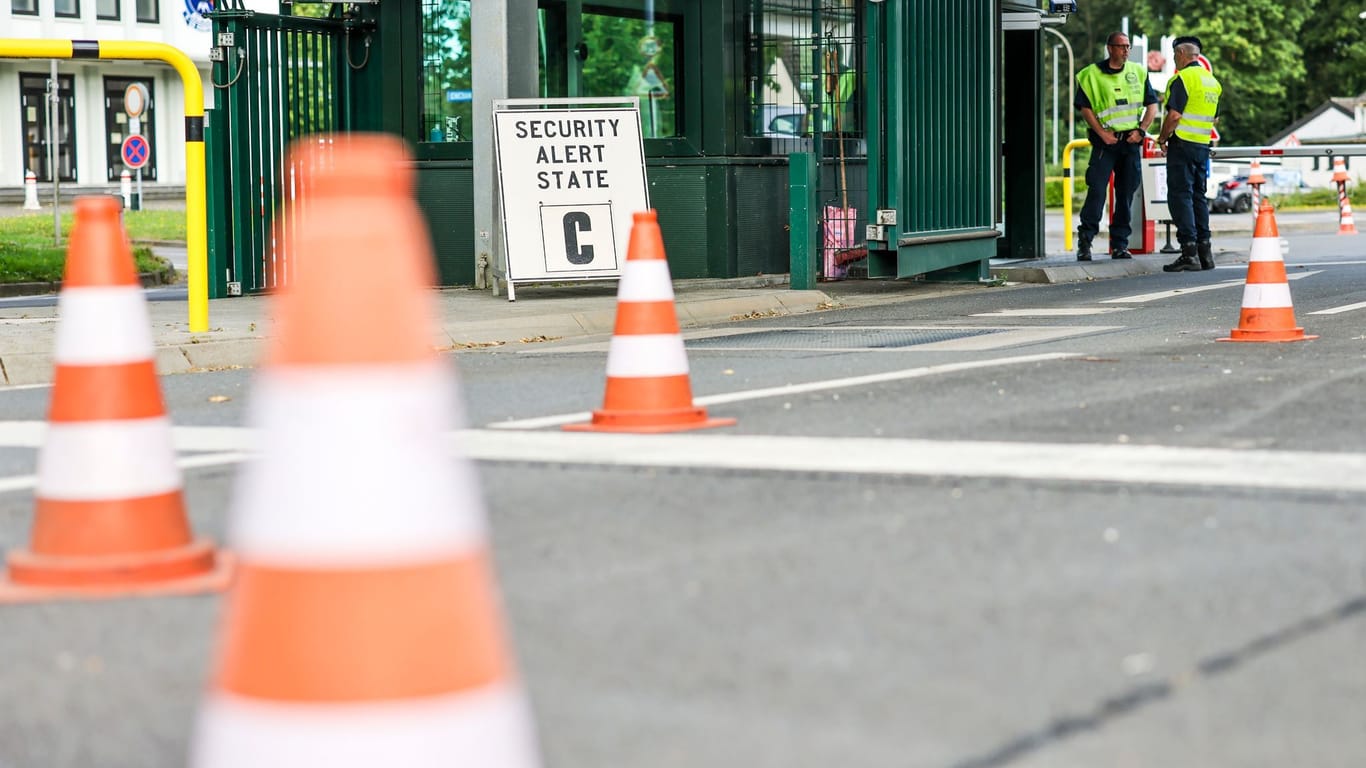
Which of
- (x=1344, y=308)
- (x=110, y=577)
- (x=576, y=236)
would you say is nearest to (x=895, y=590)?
(x=110, y=577)

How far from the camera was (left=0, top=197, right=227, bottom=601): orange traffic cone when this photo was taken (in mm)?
4129

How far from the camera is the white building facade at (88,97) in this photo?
2117 inches

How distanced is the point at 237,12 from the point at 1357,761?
11.8 metres

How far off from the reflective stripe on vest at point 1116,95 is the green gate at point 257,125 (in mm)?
6507

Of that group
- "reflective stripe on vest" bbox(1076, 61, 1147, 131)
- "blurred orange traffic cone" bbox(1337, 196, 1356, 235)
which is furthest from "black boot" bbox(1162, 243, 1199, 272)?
"blurred orange traffic cone" bbox(1337, 196, 1356, 235)

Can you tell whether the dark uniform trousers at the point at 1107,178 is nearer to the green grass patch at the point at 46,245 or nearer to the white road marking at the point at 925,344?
the white road marking at the point at 925,344

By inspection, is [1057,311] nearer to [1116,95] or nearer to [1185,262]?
[1185,262]

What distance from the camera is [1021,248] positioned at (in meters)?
18.9

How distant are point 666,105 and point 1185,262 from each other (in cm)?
541

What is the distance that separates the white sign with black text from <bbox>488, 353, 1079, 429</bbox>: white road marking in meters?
4.83

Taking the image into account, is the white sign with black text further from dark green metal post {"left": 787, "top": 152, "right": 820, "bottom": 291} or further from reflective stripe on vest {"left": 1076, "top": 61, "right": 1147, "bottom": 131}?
reflective stripe on vest {"left": 1076, "top": 61, "right": 1147, "bottom": 131}

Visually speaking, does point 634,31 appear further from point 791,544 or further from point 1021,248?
point 791,544


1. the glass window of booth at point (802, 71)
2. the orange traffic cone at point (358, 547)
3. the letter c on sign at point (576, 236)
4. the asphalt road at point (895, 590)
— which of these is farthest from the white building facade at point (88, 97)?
the orange traffic cone at point (358, 547)

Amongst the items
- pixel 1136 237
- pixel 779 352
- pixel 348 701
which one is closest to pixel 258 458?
pixel 348 701
